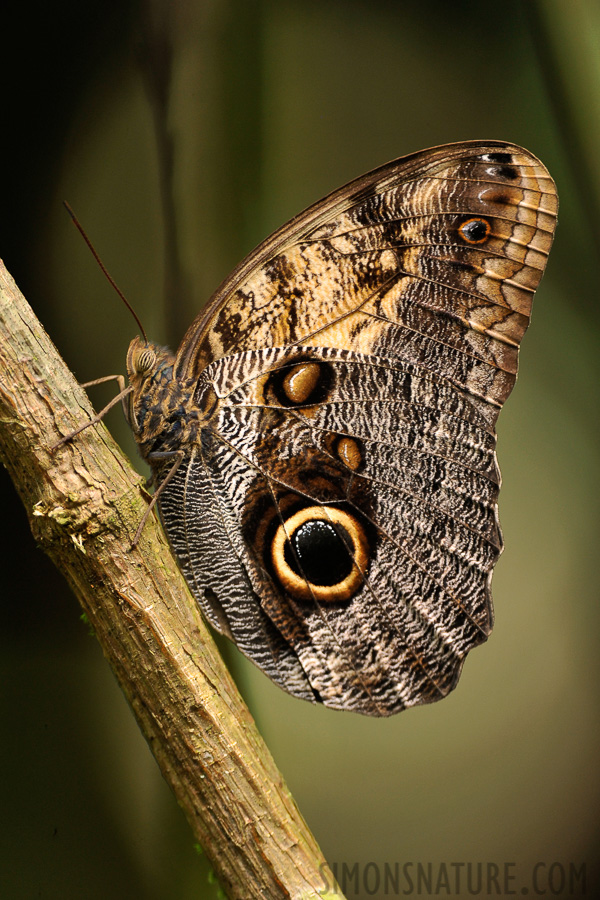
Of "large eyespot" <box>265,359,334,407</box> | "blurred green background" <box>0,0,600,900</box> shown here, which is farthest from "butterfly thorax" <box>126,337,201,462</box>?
"blurred green background" <box>0,0,600,900</box>

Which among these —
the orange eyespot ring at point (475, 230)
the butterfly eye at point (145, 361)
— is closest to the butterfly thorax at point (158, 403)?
the butterfly eye at point (145, 361)

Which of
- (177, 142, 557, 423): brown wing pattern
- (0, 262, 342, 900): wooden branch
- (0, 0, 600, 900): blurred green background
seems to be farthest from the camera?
(0, 0, 600, 900): blurred green background

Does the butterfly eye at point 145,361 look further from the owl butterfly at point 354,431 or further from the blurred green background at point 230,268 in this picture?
the blurred green background at point 230,268

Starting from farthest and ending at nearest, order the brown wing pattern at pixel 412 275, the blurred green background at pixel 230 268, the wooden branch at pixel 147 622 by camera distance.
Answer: the blurred green background at pixel 230 268, the brown wing pattern at pixel 412 275, the wooden branch at pixel 147 622

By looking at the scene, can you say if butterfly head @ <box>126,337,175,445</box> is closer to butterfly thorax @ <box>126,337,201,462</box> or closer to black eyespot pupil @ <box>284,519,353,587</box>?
butterfly thorax @ <box>126,337,201,462</box>

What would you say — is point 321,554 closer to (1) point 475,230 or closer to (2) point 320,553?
(2) point 320,553

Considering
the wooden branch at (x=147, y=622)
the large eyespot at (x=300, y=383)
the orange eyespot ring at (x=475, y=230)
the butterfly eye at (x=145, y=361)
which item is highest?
the orange eyespot ring at (x=475, y=230)

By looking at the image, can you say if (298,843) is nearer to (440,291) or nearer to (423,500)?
(423,500)
